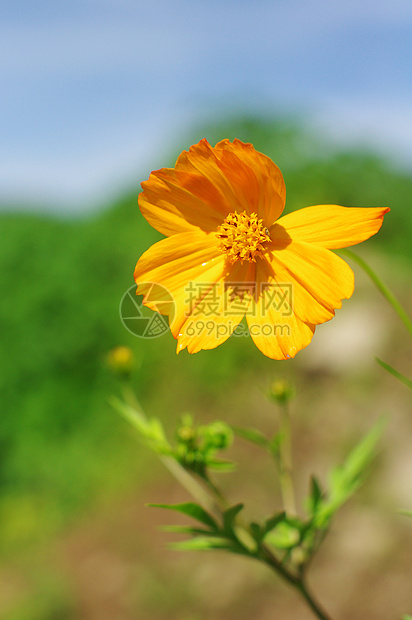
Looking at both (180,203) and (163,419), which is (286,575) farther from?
(163,419)

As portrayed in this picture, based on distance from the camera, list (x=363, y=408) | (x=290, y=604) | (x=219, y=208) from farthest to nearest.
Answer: (x=363, y=408)
(x=290, y=604)
(x=219, y=208)

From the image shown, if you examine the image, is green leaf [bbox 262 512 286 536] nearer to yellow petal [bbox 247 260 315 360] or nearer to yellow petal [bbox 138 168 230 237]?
yellow petal [bbox 247 260 315 360]

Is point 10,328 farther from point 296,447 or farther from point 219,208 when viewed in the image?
point 219,208

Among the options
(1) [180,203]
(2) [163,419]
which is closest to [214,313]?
(1) [180,203]

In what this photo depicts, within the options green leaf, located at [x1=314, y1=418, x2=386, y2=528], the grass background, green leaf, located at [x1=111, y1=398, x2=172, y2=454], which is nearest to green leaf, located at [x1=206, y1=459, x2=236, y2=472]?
green leaf, located at [x1=111, y1=398, x2=172, y2=454]

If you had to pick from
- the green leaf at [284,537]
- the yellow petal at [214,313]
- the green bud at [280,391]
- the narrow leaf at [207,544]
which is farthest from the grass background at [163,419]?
the yellow petal at [214,313]

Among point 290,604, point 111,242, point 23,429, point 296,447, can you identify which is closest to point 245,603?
point 290,604

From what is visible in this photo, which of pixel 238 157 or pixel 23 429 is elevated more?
pixel 23 429
